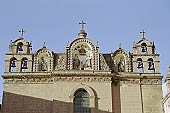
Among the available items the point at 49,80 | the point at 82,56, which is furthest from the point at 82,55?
the point at 49,80

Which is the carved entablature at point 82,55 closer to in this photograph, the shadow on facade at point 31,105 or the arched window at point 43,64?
the arched window at point 43,64

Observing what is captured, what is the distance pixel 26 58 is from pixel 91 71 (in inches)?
232

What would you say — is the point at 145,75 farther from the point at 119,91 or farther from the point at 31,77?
the point at 31,77

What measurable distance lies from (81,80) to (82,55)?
103 inches

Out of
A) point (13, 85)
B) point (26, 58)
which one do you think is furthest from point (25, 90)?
point (26, 58)

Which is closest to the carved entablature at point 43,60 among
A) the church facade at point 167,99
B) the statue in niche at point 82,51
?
the statue in niche at point 82,51

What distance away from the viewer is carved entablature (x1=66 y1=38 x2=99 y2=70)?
93.8ft

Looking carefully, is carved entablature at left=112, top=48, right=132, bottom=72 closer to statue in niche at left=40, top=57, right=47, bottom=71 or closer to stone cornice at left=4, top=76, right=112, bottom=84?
stone cornice at left=4, top=76, right=112, bottom=84

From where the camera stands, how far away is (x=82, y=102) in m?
27.2

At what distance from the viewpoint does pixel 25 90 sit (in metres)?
27.8

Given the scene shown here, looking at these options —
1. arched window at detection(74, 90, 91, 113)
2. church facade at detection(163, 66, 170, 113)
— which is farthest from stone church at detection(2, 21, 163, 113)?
church facade at detection(163, 66, 170, 113)

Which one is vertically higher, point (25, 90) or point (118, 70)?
point (118, 70)

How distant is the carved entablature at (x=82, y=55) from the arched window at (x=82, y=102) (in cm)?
231

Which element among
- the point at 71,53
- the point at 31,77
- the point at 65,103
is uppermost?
the point at 71,53
